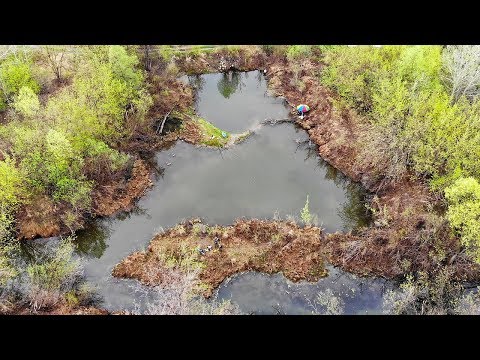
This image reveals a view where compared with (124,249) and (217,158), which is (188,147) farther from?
(124,249)

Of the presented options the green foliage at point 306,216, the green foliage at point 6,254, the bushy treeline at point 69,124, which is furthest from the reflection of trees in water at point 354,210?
the green foliage at point 6,254

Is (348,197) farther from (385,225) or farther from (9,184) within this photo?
(9,184)

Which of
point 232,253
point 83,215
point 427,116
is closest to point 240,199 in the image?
point 232,253

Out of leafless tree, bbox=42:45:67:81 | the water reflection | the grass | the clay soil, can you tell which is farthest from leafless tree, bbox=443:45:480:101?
leafless tree, bbox=42:45:67:81

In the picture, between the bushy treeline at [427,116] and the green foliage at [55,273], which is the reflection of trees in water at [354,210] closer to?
the bushy treeline at [427,116]

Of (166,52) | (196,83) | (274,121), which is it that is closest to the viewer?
(274,121)
